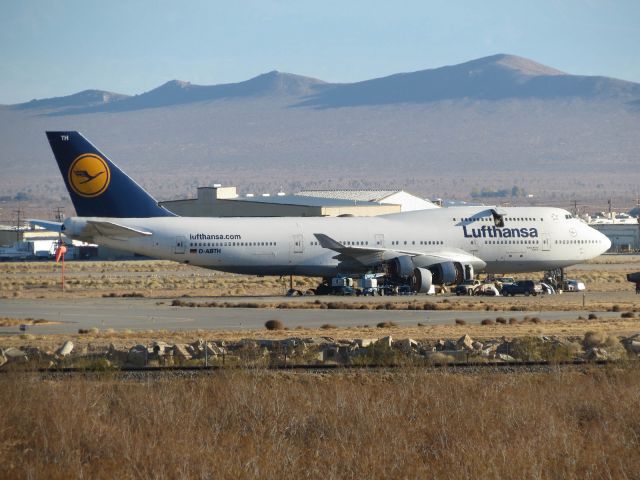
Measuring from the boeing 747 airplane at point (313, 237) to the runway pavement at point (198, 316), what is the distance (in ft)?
21.3

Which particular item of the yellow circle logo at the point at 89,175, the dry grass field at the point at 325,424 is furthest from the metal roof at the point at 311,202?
the dry grass field at the point at 325,424

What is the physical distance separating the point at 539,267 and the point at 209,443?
158 ft

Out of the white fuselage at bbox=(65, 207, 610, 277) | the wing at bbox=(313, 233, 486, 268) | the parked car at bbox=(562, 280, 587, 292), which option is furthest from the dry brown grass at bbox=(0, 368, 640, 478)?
the parked car at bbox=(562, 280, 587, 292)

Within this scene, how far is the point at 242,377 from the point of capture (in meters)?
24.2

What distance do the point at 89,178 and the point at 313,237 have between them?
11.8 m

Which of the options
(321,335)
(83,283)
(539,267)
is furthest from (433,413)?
(83,283)

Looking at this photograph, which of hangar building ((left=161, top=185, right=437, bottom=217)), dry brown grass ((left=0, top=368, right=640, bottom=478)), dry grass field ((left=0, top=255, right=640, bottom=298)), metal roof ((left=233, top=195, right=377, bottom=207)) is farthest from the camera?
metal roof ((left=233, top=195, right=377, bottom=207))

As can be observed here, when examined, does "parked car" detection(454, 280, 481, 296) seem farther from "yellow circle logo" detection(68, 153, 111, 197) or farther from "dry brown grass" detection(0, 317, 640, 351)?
"yellow circle logo" detection(68, 153, 111, 197)

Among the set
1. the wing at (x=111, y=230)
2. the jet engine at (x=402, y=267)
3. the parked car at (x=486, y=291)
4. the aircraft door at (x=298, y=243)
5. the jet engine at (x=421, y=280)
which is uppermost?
the wing at (x=111, y=230)

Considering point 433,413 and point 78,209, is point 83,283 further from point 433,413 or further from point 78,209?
point 433,413

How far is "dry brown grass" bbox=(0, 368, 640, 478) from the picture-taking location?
17.0 m

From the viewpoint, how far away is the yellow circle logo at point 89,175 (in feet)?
194

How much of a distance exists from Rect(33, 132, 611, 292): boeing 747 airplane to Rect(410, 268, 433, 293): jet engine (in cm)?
5

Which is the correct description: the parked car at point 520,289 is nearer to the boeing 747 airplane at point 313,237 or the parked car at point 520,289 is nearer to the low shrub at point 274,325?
the boeing 747 airplane at point 313,237
